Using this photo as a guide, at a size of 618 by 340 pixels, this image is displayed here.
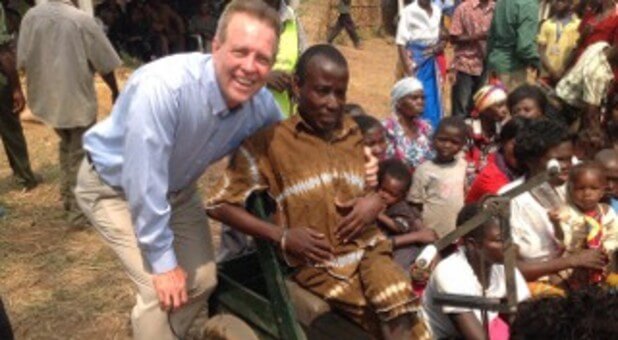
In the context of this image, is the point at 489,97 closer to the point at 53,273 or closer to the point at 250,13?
the point at 250,13

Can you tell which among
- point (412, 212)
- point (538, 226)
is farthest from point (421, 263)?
point (412, 212)

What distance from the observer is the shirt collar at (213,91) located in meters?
2.49

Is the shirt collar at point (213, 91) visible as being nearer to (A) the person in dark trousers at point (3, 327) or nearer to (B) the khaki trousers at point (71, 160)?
(A) the person in dark trousers at point (3, 327)

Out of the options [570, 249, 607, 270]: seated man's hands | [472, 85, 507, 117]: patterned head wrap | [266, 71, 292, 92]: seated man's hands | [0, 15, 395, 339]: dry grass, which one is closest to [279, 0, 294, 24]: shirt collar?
[266, 71, 292, 92]: seated man's hands

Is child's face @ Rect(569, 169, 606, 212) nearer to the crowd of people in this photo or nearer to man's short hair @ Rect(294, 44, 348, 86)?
the crowd of people

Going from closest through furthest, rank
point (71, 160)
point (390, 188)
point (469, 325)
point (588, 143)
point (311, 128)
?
point (311, 128) → point (469, 325) → point (390, 188) → point (588, 143) → point (71, 160)

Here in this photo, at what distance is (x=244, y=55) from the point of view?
238 centimetres

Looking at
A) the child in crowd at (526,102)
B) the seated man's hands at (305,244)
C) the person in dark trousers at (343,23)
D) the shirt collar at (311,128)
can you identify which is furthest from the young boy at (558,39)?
the person in dark trousers at (343,23)

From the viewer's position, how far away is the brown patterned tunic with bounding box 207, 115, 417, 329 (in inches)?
96.1

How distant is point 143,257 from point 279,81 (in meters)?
2.04

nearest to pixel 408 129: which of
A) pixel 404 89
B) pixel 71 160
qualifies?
pixel 404 89

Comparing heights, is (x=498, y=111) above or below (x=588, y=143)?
above

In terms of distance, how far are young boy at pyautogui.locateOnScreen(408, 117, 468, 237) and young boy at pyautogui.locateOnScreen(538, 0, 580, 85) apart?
2720mm

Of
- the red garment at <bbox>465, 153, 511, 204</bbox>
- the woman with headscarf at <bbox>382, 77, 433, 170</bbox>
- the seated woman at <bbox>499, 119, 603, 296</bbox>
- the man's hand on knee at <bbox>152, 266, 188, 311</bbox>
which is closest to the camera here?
the man's hand on knee at <bbox>152, 266, 188, 311</bbox>
